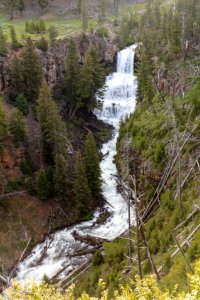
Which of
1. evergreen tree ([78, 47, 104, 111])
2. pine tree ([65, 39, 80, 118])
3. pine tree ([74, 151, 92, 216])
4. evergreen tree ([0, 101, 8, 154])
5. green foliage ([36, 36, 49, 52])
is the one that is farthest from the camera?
green foliage ([36, 36, 49, 52])

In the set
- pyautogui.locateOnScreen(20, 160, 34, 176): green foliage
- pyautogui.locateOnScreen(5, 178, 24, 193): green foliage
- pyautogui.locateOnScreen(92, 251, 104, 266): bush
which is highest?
pyautogui.locateOnScreen(20, 160, 34, 176): green foliage

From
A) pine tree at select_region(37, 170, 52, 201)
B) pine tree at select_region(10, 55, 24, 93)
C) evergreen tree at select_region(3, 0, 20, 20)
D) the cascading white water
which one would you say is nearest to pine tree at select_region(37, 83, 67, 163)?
pine tree at select_region(37, 170, 52, 201)

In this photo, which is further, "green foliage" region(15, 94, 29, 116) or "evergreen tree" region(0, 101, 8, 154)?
"green foliage" region(15, 94, 29, 116)

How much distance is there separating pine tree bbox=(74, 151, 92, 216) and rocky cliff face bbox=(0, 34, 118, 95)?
70.2 feet

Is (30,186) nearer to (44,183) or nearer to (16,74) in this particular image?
(44,183)

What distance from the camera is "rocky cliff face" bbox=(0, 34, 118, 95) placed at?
179 feet

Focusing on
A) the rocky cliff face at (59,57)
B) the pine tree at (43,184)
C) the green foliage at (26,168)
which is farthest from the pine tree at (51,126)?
the rocky cliff face at (59,57)

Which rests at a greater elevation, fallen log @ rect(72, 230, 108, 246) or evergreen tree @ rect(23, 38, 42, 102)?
evergreen tree @ rect(23, 38, 42, 102)

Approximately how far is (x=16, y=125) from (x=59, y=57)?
69.7ft

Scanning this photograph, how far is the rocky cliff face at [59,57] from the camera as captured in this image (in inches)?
2147

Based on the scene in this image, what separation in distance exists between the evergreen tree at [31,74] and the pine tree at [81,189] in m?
17.3

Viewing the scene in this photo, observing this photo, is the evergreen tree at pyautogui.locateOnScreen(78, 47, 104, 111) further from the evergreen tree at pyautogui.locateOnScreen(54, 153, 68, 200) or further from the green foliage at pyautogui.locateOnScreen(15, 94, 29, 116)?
the evergreen tree at pyautogui.locateOnScreen(54, 153, 68, 200)

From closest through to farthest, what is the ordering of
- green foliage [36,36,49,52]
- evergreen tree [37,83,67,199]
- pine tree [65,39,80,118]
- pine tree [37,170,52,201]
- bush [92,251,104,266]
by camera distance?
bush [92,251,104,266], evergreen tree [37,83,67,199], pine tree [37,170,52,201], pine tree [65,39,80,118], green foliage [36,36,49,52]

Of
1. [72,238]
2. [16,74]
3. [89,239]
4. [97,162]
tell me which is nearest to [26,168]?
[97,162]
